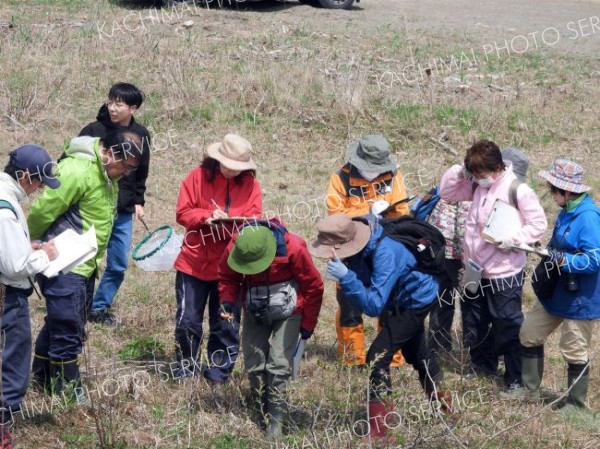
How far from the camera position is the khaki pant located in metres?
5.99

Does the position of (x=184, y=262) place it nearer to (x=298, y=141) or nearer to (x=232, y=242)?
(x=232, y=242)

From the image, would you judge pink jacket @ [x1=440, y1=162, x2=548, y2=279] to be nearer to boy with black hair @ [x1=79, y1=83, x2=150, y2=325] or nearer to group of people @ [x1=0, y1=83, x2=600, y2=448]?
group of people @ [x1=0, y1=83, x2=600, y2=448]

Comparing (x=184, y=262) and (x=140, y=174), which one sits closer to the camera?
(x=184, y=262)

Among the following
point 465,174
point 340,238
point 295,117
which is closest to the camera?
point 340,238

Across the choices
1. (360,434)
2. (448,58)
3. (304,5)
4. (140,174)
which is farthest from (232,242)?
(304,5)

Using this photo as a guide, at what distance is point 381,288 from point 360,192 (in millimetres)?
1415

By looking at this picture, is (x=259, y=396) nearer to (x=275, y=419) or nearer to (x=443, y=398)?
(x=275, y=419)

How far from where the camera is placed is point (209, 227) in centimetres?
593

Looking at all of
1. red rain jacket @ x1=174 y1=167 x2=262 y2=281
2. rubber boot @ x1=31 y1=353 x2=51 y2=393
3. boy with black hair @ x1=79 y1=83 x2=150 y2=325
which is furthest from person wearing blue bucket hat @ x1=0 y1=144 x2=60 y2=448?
boy with black hair @ x1=79 y1=83 x2=150 y2=325

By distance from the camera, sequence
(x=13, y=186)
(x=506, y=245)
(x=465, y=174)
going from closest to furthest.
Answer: (x=13, y=186) < (x=506, y=245) < (x=465, y=174)

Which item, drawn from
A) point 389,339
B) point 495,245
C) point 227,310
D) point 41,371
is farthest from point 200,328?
point 495,245

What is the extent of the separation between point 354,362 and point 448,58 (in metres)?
8.05

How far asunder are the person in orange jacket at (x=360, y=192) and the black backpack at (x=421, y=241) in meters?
0.92

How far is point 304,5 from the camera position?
17188mm
